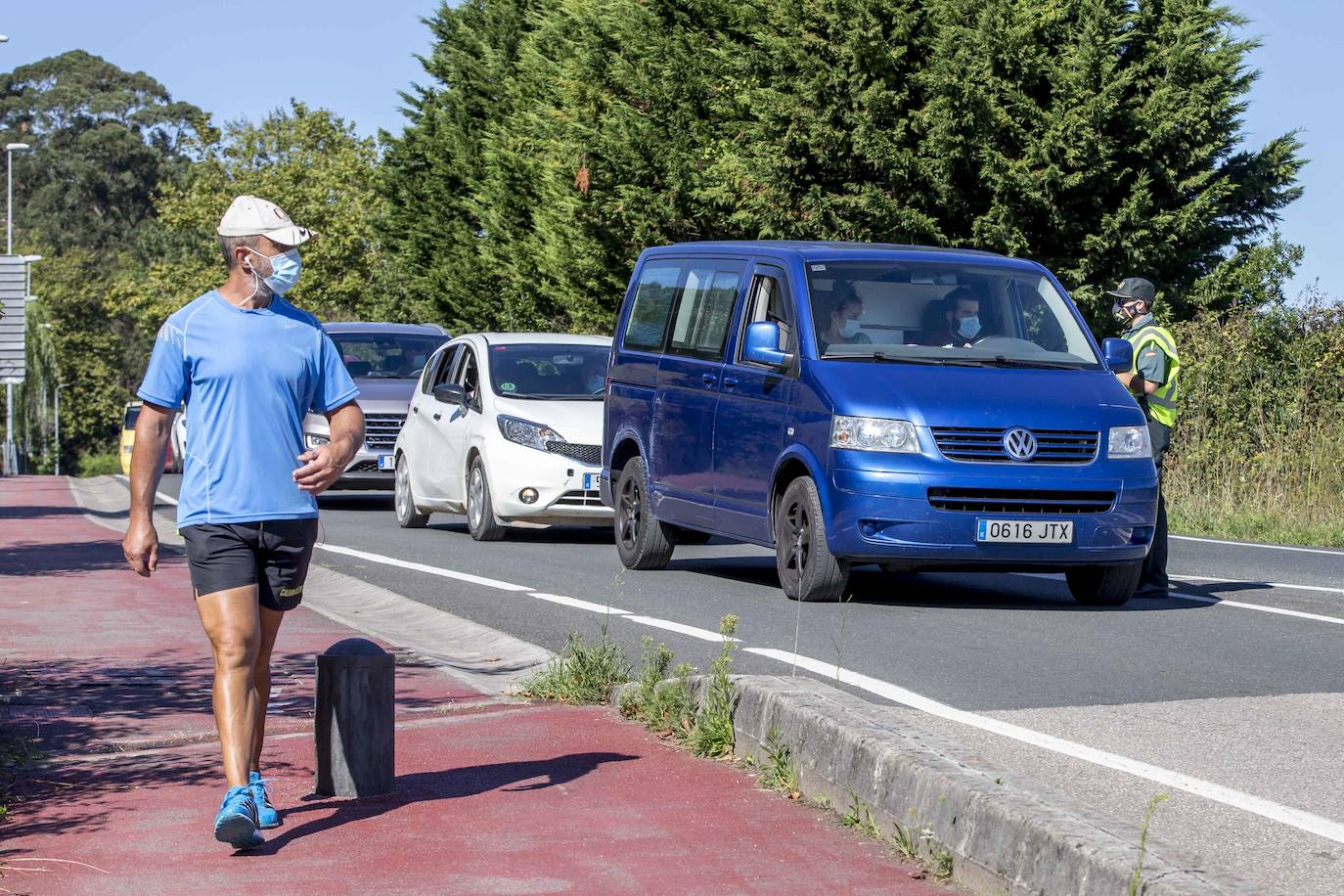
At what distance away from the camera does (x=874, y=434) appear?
10.8 metres

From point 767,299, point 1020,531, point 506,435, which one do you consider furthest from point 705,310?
point 506,435

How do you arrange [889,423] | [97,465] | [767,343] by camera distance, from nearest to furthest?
[889,423]
[767,343]
[97,465]

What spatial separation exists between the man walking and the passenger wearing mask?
20.1 ft

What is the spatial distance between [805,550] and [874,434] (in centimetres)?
89

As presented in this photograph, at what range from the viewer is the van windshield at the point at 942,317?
38.0 feet

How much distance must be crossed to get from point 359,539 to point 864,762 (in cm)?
1189

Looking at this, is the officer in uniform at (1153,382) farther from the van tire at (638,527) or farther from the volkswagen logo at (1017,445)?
the van tire at (638,527)

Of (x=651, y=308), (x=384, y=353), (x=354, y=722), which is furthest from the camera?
(x=384, y=353)

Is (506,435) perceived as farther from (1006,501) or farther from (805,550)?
(1006,501)

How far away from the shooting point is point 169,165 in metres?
106

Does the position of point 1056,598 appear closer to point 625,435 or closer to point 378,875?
point 625,435

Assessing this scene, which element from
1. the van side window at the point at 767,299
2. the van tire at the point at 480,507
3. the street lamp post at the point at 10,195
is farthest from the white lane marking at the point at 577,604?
the street lamp post at the point at 10,195

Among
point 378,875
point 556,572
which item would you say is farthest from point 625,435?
point 378,875

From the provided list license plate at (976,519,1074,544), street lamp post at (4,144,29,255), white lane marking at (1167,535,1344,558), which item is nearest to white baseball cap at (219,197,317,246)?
license plate at (976,519,1074,544)
